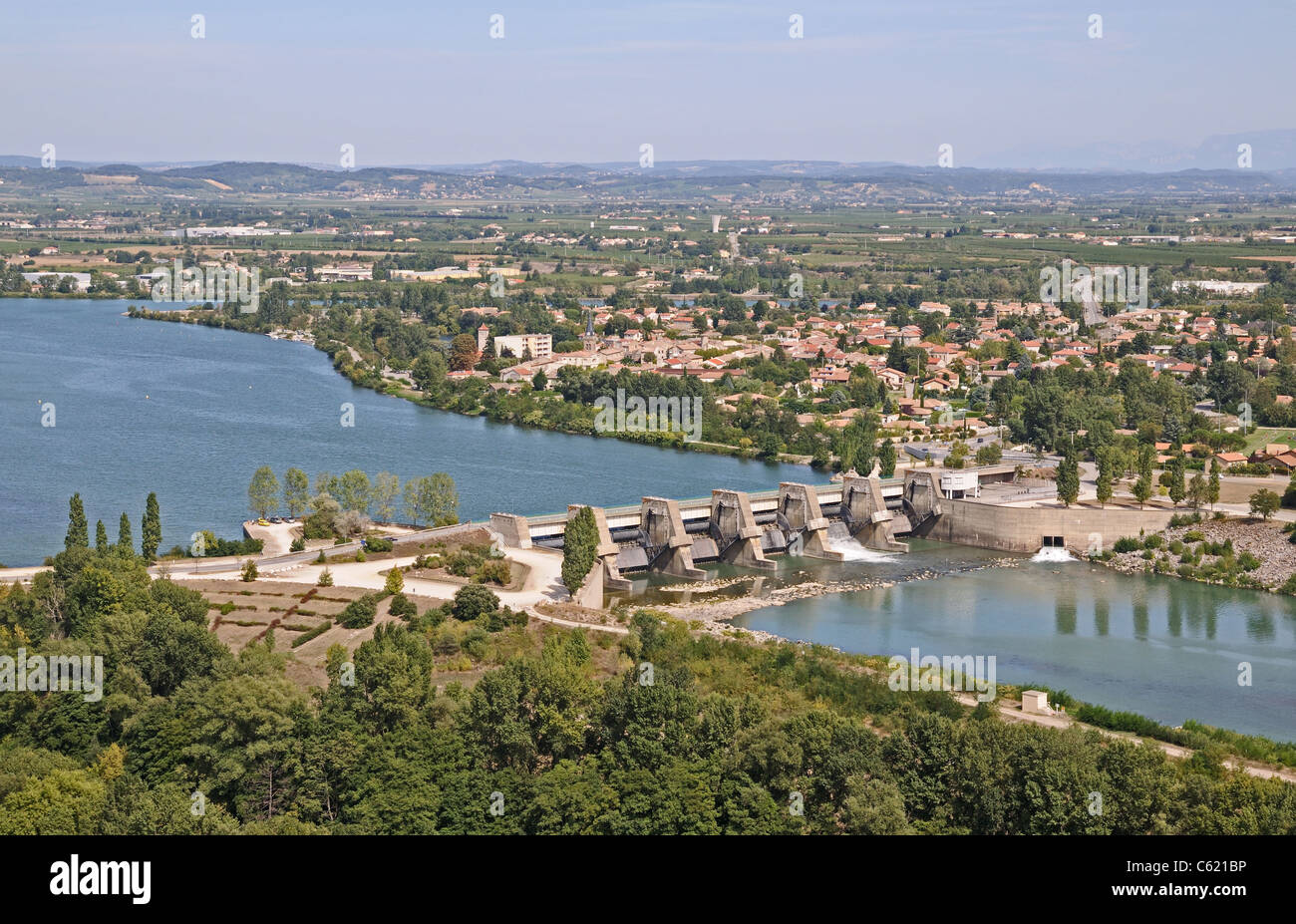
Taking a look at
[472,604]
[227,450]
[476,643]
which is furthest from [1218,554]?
[227,450]

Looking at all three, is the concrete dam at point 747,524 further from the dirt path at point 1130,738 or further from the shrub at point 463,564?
the dirt path at point 1130,738

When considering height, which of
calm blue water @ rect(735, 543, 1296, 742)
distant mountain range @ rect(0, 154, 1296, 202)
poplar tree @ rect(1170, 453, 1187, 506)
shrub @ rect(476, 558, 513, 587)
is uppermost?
distant mountain range @ rect(0, 154, 1296, 202)

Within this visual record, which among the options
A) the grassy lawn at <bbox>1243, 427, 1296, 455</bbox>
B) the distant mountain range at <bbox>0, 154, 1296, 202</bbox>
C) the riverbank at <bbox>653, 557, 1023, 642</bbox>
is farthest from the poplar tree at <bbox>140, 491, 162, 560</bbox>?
the distant mountain range at <bbox>0, 154, 1296, 202</bbox>

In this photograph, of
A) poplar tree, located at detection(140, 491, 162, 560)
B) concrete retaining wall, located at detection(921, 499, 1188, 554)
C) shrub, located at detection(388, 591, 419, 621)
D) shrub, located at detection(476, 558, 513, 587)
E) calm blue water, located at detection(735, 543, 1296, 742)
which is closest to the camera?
calm blue water, located at detection(735, 543, 1296, 742)

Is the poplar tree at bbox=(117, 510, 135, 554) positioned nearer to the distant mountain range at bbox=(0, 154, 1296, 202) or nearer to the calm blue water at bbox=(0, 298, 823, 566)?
the calm blue water at bbox=(0, 298, 823, 566)

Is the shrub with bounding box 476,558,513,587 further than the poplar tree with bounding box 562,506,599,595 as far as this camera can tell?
Yes

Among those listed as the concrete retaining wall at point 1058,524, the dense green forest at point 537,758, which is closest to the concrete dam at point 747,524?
the concrete retaining wall at point 1058,524

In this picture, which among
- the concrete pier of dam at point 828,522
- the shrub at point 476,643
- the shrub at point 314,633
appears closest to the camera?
the shrub at point 476,643

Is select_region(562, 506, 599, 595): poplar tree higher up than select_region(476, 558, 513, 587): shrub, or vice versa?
select_region(562, 506, 599, 595): poplar tree
